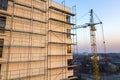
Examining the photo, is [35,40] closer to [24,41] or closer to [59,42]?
[24,41]

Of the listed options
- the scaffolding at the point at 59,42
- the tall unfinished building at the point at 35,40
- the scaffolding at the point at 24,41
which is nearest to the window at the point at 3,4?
the tall unfinished building at the point at 35,40

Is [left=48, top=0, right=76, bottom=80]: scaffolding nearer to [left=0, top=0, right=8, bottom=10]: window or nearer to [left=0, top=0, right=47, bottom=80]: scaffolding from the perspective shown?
[left=0, top=0, right=47, bottom=80]: scaffolding

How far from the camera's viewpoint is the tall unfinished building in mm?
15430

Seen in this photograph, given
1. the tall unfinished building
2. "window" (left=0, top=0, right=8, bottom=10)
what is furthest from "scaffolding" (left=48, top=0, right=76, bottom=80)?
"window" (left=0, top=0, right=8, bottom=10)

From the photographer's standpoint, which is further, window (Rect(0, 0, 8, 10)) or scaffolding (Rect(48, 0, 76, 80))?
scaffolding (Rect(48, 0, 76, 80))

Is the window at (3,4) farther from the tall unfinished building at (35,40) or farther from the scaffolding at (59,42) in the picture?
the scaffolding at (59,42)

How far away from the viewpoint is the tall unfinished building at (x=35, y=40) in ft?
50.6

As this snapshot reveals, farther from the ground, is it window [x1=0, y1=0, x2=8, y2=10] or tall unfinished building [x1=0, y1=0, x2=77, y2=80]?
window [x1=0, y1=0, x2=8, y2=10]

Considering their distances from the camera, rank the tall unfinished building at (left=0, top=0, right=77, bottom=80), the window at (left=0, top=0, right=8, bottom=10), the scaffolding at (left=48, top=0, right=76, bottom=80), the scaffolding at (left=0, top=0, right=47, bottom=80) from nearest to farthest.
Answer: the scaffolding at (left=0, top=0, right=47, bottom=80), the tall unfinished building at (left=0, top=0, right=77, bottom=80), the window at (left=0, top=0, right=8, bottom=10), the scaffolding at (left=48, top=0, right=76, bottom=80)

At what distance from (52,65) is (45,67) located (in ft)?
4.75

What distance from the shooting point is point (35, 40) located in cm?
1841

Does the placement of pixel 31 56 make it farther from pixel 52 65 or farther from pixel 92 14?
pixel 92 14

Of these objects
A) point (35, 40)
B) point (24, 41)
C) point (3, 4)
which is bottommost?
point (24, 41)

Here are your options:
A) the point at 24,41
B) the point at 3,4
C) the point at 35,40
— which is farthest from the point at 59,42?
the point at 3,4
